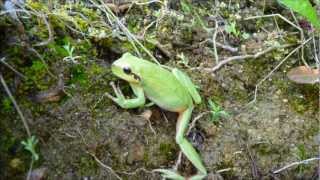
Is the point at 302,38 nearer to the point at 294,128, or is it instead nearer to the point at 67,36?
the point at 294,128

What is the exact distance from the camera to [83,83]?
2.41 meters

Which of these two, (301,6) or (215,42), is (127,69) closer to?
(215,42)

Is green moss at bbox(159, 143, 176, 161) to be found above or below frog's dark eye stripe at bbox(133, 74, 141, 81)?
below

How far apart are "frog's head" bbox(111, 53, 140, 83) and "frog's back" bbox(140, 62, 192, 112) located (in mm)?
31

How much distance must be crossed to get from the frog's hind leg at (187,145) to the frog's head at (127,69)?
0.80 feet

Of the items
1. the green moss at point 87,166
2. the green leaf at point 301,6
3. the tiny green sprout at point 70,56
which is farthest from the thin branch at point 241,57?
the green moss at point 87,166

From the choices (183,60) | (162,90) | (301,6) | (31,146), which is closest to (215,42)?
(183,60)

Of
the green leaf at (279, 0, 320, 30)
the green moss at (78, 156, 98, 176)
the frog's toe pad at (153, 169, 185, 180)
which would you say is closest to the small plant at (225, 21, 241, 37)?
the green leaf at (279, 0, 320, 30)

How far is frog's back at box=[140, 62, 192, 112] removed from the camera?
91.7 inches

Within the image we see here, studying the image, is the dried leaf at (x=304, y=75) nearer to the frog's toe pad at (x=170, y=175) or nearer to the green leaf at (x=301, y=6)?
the green leaf at (x=301, y=6)

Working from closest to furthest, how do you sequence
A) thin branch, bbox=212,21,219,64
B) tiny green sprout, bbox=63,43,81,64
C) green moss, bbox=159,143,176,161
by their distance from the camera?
green moss, bbox=159,143,176,161, tiny green sprout, bbox=63,43,81,64, thin branch, bbox=212,21,219,64

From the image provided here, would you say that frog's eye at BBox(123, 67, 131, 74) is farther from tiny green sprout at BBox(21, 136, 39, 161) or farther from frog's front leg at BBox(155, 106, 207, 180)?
tiny green sprout at BBox(21, 136, 39, 161)

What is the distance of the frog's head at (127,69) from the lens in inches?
91.6

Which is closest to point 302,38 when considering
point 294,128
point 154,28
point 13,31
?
point 294,128
